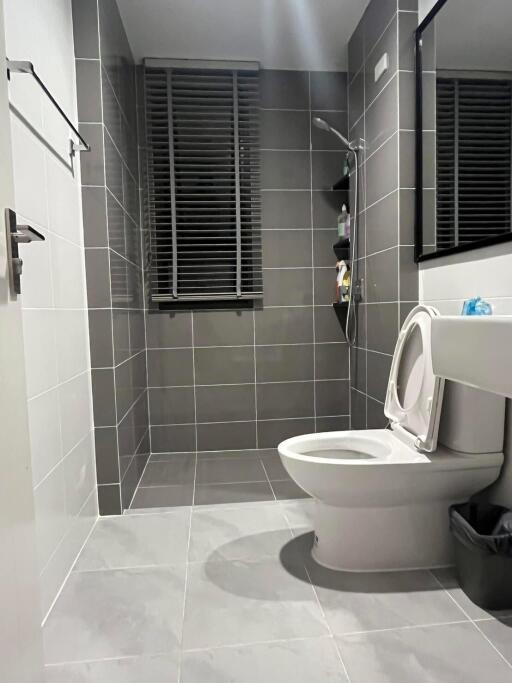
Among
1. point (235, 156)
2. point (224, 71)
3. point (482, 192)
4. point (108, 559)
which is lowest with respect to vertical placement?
point (108, 559)

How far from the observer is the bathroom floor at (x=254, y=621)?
115 cm

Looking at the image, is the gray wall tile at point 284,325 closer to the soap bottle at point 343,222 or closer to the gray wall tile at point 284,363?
the gray wall tile at point 284,363

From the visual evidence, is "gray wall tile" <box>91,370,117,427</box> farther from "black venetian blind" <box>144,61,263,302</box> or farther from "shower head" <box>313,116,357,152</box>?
"shower head" <box>313,116,357,152</box>

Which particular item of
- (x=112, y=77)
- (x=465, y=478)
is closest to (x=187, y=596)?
(x=465, y=478)

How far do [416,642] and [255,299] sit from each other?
213 cm

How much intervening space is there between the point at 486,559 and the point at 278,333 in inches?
74.9

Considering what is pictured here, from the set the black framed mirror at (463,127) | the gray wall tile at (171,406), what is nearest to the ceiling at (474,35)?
the black framed mirror at (463,127)

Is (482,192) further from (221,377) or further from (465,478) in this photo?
(221,377)

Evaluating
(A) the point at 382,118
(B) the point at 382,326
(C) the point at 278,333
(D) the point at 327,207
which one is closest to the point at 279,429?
(C) the point at 278,333

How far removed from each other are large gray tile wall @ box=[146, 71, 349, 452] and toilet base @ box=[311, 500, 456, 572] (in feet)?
4.80

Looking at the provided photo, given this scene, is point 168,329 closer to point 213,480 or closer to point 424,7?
point 213,480

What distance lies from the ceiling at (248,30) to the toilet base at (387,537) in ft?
8.33

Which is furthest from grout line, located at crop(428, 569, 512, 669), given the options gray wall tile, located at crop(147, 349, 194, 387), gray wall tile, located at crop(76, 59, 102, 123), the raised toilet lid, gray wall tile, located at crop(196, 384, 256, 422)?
gray wall tile, located at crop(76, 59, 102, 123)

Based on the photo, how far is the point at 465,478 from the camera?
152cm
